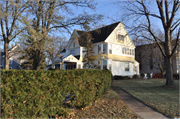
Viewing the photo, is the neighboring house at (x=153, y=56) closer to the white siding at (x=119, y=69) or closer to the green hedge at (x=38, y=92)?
the white siding at (x=119, y=69)

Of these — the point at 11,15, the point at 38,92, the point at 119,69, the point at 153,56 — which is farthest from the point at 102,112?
the point at 153,56

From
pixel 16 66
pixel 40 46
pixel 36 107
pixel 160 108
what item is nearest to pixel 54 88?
pixel 36 107

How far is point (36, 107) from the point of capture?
439cm

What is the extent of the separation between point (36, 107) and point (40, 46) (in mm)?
7525

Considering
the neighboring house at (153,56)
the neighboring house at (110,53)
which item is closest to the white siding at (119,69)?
the neighboring house at (110,53)

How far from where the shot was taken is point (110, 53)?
78.6ft

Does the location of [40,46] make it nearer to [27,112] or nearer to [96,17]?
[96,17]

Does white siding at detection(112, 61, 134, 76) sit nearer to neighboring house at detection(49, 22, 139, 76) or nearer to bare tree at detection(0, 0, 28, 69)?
neighboring house at detection(49, 22, 139, 76)

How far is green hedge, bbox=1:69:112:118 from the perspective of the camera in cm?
407

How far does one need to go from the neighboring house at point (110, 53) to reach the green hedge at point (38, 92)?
59.2 feet

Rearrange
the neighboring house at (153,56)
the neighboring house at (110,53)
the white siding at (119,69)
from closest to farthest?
the neighboring house at (110,53) → the white siding at (119,69) → the neighboring house at (153,56)

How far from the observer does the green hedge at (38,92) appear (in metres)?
4.07

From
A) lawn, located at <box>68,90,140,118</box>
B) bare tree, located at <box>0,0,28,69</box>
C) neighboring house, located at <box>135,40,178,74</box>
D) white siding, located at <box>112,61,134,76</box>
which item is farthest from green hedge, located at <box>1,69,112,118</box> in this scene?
neighboring house, located at <box>135,40,178,74</box>

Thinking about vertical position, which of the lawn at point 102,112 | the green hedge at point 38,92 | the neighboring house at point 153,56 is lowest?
the lawn at point 102,112
